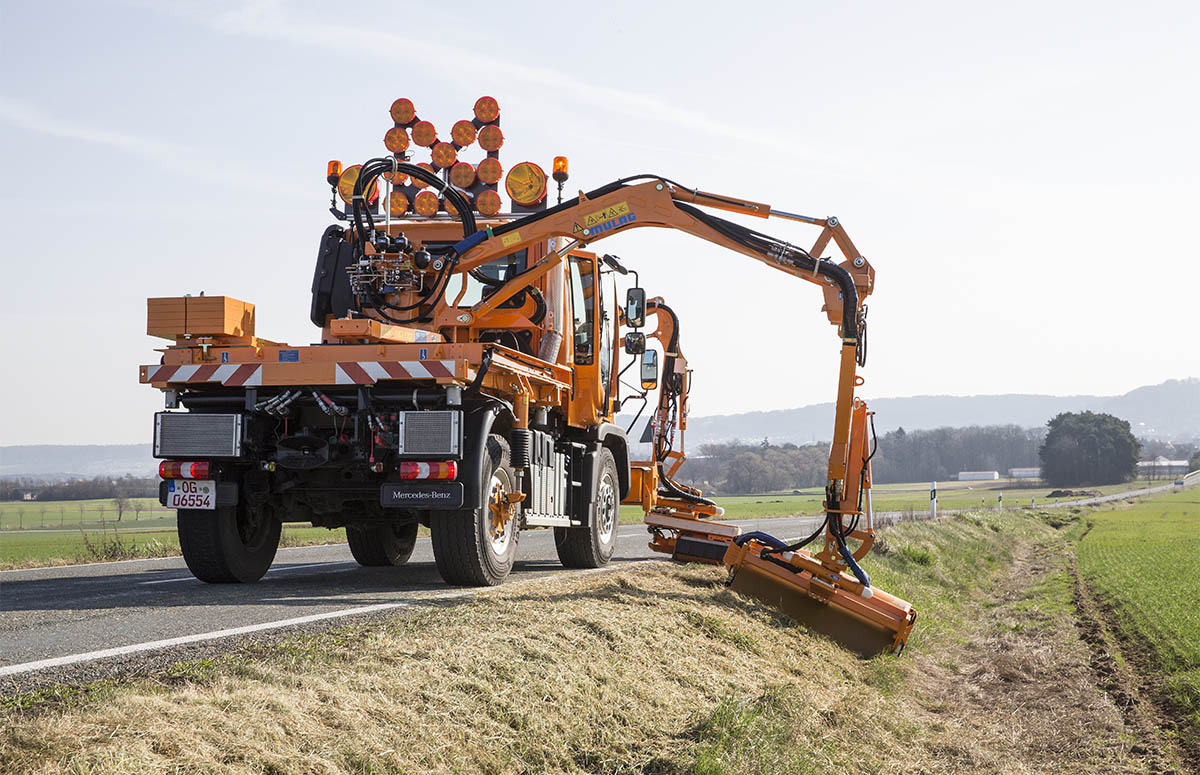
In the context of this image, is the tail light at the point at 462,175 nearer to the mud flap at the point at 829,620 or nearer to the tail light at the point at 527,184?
the tail light at the point at 527,184

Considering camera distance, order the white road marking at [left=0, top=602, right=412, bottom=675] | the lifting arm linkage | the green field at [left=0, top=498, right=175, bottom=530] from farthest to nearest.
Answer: the green field at [left=0, top=498, right=175, bottom=530] → the lifting arm linkage → the white road marking at [left=0, top=602, right=412, bottom=675]

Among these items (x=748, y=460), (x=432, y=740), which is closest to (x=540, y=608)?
(x=432, y=740)

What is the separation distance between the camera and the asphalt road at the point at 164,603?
18.6ft

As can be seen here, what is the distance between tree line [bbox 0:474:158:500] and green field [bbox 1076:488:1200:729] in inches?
2938

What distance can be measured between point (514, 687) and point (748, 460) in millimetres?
117035

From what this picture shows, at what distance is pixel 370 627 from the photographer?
241 inches

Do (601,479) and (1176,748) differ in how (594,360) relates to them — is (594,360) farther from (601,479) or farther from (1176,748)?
(1176,748)

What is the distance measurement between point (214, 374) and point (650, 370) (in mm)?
5799

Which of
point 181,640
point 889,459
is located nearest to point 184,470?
point 181,640

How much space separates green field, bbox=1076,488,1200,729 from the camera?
10.6 metres

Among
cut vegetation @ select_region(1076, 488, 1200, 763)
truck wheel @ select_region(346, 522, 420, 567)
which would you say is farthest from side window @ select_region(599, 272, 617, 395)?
cut vegetation @ select_region(1076, 488, 1200, 763)

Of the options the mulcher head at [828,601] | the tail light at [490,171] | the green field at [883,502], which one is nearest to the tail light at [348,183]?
the tail light at [490,171]

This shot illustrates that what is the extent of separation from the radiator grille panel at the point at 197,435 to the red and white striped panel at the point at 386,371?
939mm

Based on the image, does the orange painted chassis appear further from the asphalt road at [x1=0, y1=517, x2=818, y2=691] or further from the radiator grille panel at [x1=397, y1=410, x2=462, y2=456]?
the asphalt road at [x1=0, y1=517, x2=818, y2=691]
